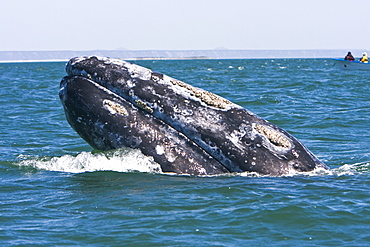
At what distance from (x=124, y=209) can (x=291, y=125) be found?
9126mm

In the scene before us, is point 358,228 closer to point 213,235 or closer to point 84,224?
point 213,235

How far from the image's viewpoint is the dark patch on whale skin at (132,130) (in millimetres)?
7367

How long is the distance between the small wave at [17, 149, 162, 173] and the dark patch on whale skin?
12 centimetres

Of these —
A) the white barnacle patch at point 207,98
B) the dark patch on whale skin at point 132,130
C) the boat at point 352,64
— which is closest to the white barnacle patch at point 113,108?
the dark patch on whale skin at point 132,130

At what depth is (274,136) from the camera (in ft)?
23.8

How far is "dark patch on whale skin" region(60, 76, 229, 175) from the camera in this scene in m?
7.37

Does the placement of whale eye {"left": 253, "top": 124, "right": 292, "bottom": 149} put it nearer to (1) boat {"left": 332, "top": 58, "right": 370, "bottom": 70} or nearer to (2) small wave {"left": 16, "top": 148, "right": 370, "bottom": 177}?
(2) small wave {"left": 16, "top": 148, "right": 370, "bottom": 177}

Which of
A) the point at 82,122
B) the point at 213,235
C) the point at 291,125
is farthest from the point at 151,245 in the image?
the point at 291,125

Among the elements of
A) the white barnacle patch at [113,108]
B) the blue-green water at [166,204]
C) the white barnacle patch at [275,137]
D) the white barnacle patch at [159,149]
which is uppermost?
the white barnacle patch at [113,108]

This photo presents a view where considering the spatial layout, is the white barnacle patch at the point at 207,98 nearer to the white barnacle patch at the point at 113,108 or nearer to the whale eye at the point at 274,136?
the whale eye at the point at 274,136

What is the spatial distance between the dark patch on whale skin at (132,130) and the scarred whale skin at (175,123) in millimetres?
12

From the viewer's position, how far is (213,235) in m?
5.57

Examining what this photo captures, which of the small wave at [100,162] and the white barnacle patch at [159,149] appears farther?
the small wave at [100,162]

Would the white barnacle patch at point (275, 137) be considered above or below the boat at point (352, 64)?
above
